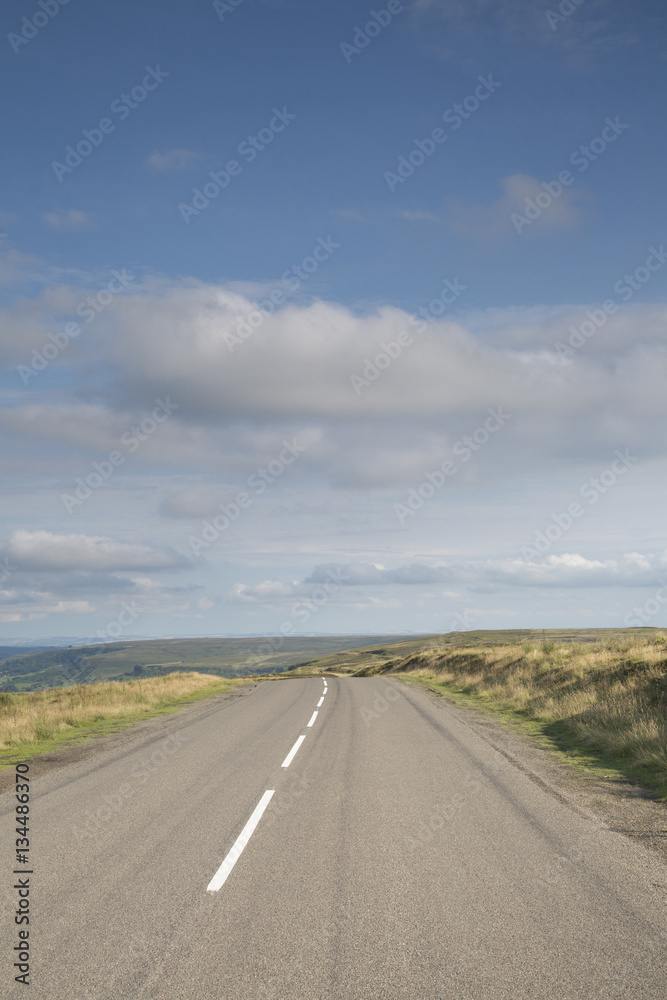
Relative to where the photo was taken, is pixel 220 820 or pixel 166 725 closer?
pixel 220 820

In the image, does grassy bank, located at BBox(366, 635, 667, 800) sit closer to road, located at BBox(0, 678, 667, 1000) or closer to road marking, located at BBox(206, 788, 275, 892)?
road, located at BBox(0, 678, 667, 1000)

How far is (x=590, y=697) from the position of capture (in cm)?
1722

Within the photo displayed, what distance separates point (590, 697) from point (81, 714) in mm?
15030

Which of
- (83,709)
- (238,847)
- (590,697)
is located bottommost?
(83,709)

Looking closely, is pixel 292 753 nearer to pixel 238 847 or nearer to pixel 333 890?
pixel 238 847

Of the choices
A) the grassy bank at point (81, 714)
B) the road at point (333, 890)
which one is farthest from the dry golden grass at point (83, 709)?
the road at point (333, 890)

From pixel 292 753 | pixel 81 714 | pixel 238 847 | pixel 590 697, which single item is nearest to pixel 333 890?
pixel 238 847

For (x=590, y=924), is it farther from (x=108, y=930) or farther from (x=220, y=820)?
(x=220, y=820)

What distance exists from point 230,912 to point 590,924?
2.80 metres

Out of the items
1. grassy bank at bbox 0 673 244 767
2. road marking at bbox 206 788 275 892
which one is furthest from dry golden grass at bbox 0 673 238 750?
road marking at bbox 206 788 275 892

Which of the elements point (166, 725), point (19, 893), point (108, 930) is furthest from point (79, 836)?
point (166, 725)

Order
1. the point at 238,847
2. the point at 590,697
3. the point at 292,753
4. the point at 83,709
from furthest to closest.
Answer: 1. the point at 83,709
2. the point at 590,697
3. the point at 292,753
4. the point at 238,847

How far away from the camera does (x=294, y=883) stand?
18.8 ft

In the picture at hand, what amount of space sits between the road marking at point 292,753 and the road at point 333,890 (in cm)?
56
